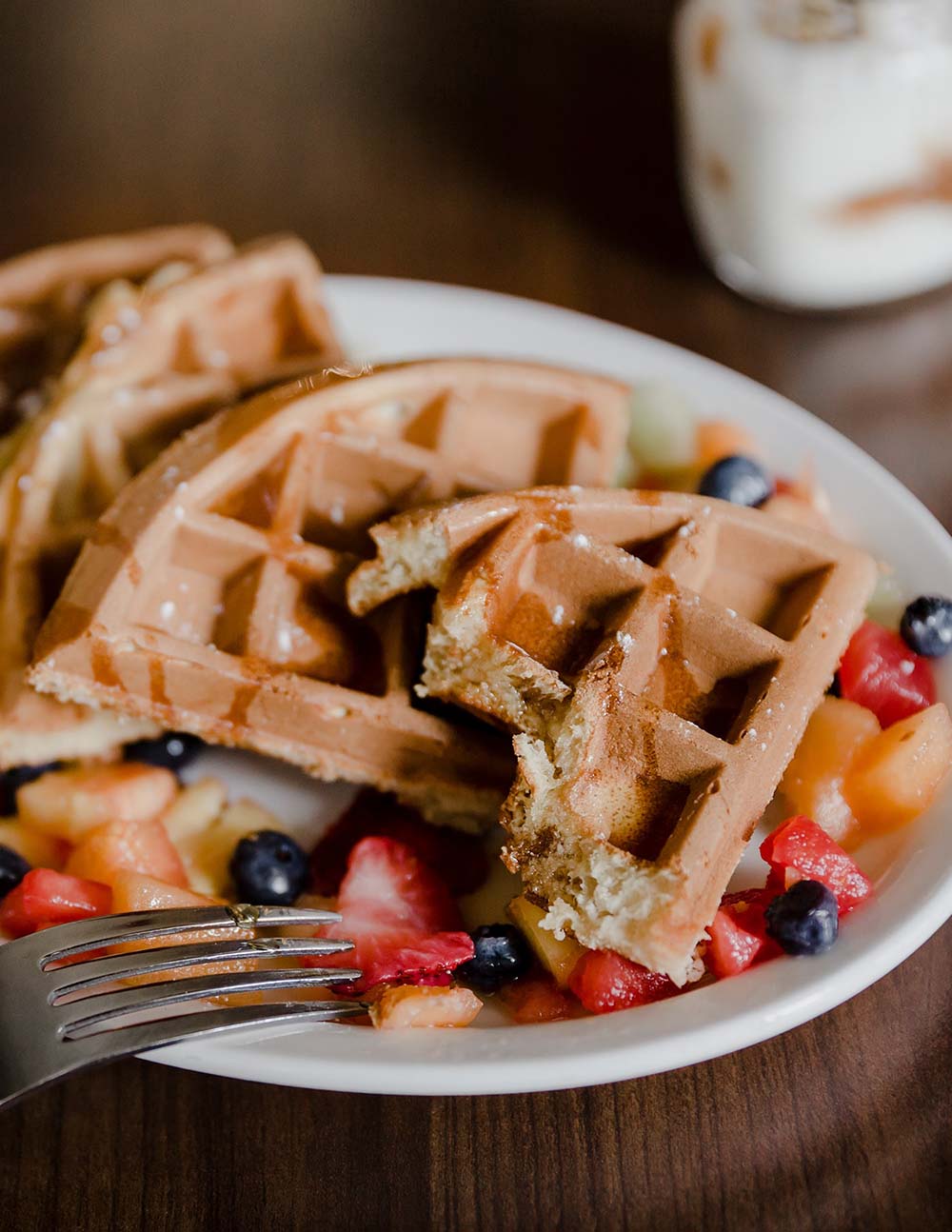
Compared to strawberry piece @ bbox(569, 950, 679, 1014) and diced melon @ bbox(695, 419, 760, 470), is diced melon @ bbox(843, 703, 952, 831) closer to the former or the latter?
strawberry piece @ bbox(569, 950, 679, 1014)

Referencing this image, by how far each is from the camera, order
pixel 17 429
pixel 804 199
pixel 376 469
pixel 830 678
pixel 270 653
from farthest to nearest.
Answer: pixel 804 199
pixel 17 429
pixel 376 469
pixel 270 653
pixel 830 678

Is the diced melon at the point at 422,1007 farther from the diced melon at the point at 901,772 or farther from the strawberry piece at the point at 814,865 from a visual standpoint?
the diced melon at the point at 901,772

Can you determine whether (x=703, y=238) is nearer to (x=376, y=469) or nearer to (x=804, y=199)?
(x=804, y=199)

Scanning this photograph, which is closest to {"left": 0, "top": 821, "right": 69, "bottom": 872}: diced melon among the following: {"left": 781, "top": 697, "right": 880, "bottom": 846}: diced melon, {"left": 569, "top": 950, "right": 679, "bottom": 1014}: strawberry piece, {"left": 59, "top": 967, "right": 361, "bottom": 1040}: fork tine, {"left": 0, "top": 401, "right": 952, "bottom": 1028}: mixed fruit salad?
{"left": 0, "top": 401, "right": 952, "bottom": 1028}: mixed fruit salad

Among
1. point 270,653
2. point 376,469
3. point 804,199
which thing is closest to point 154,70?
point 804,199

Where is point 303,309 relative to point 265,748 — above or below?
above

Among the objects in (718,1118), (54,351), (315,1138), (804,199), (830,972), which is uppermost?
(804,199)

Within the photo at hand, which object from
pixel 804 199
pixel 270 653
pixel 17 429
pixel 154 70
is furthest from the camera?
pixel 154 70
